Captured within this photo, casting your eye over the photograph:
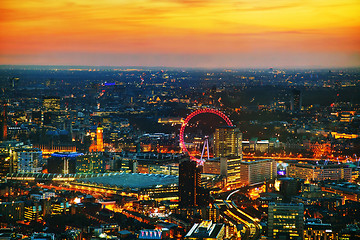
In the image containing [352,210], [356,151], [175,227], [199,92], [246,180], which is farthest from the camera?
[199,92]

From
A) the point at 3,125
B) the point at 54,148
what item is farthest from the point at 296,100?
the point at 3,125

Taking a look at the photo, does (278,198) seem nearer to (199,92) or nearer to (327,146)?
(327,146)

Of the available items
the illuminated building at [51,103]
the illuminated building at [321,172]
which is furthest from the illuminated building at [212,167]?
the illuminated building at [51,103]

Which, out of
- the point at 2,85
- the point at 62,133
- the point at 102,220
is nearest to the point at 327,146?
the point at 62,133

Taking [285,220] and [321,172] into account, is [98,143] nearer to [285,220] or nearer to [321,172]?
[321,172]

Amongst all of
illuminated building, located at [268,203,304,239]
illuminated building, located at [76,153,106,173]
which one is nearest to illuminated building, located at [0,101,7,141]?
illuminated building, located at [76,153,106,173]

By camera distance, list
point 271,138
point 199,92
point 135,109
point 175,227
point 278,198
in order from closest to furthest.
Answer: point 175,227, point 278,198, point 271,138, point 199,92, point 135,109

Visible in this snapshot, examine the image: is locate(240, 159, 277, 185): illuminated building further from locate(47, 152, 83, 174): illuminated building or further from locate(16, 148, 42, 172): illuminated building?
→ locate(16, 148, 42, 172): illuminated building
